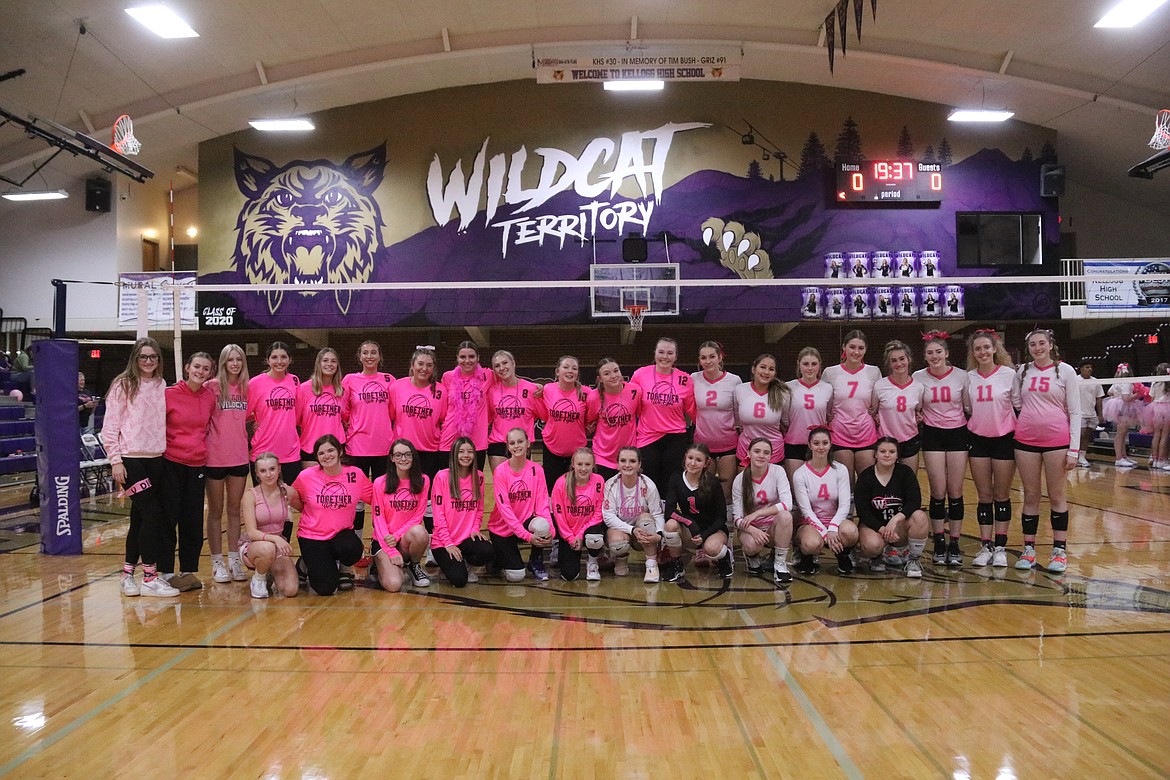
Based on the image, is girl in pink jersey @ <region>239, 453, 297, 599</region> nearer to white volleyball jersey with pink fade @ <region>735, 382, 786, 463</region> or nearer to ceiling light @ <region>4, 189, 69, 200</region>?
white volleyball jersey with pink fade @ <region>735, 382, 786, 463</region>

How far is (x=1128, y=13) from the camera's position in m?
11.8

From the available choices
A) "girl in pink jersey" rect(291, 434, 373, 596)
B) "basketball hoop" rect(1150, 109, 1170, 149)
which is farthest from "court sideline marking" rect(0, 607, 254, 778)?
"basketball hoop" rect(1150, 109, 1170, 149)

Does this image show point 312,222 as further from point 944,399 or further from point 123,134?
point 944,399

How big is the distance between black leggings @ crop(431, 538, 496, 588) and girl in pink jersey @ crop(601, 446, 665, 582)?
2.85ft

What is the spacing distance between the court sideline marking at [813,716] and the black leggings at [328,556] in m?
2.74

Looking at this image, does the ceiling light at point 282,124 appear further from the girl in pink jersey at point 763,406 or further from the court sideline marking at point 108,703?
the court sideline marking at point 108,703

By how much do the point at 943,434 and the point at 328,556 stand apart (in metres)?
4.45

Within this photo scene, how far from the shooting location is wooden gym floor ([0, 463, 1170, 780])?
2781mm

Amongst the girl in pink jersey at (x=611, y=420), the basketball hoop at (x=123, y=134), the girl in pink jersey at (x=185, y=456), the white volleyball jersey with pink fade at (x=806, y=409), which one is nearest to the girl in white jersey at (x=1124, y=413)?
the white volleyball jersey with pink fade at (x=806, y=409)

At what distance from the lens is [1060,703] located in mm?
3201

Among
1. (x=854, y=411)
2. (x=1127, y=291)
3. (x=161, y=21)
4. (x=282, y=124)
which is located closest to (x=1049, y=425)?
(x=854, y=411)

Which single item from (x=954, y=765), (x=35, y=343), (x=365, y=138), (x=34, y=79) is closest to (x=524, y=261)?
(x=365, y=138)

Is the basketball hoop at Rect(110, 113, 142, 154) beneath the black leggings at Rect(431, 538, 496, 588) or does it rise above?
above

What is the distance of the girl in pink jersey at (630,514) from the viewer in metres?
5.34
